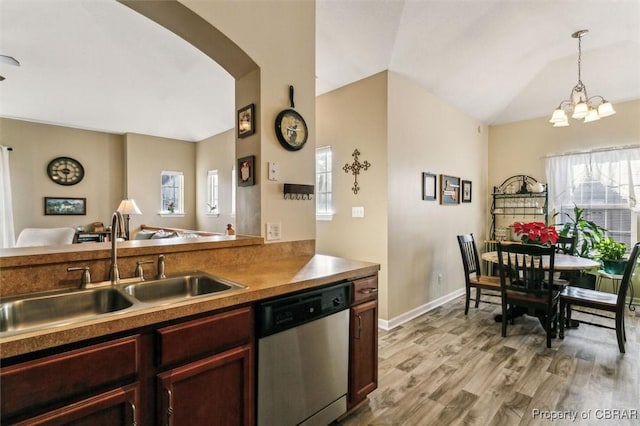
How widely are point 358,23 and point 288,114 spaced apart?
1355 millimetres

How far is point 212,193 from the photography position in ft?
22.5

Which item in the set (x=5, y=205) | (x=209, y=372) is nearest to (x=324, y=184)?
(x=209, y=372)

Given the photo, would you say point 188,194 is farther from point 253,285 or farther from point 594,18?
point 594,18

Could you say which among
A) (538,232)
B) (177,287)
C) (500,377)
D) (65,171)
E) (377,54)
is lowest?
(500,377)

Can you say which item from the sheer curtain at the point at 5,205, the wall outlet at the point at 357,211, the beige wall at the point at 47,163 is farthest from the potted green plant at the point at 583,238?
the sheer curtain at the point at 5,205

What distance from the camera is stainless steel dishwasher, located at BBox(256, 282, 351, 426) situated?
1.39 metres

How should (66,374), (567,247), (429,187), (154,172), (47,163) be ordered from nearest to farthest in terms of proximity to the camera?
(66,374) → (429,187) → (567,247) → (47,163) → (154,172)

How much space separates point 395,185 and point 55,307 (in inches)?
115

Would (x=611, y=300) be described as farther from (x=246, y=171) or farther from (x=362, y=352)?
(x=246, y=171)

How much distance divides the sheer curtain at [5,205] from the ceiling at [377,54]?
2.73 ft

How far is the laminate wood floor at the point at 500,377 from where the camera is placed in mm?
1888

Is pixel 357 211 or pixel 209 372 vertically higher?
pixel 357 211

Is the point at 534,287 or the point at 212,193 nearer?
the point at 534,287

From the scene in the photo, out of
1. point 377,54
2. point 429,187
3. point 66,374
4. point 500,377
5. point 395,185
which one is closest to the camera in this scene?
point 66,374
